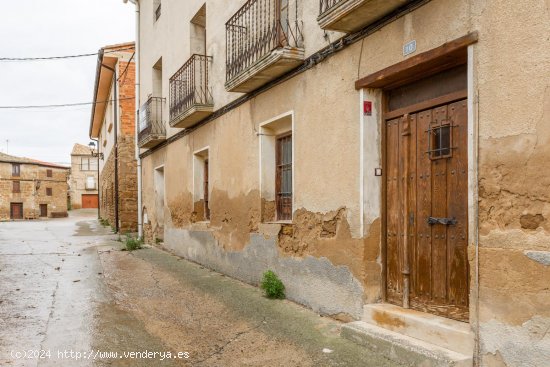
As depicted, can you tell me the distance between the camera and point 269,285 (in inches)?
233

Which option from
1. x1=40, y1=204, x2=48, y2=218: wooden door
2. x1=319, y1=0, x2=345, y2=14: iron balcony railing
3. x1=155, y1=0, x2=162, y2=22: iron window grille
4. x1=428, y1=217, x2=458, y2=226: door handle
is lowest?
x1=40, y1=204, x2=48, y2=218: wooden door

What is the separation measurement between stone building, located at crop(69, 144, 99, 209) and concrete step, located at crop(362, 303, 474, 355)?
5261cm

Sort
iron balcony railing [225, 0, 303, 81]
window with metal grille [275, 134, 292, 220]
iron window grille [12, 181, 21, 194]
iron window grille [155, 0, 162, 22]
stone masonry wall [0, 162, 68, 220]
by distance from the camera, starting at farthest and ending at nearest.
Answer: iron window grille [12, 181, 21, 194]
stone masonry wall [0, 162, 68, 220]
iron window grille [155, 0, 162, 22]
window with metal grille [275, 134, 292, 220]
iron balcony railing [225, 0, 303, 81]

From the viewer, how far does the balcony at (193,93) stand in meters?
8.41

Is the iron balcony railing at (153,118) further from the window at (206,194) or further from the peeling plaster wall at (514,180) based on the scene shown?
the peeling plaster wall at (514,180)

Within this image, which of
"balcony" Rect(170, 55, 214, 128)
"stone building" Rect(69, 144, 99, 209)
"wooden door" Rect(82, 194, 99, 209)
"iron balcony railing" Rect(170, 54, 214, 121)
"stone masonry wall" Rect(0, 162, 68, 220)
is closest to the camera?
"balcony" Rect(170, 55, 214, 128)

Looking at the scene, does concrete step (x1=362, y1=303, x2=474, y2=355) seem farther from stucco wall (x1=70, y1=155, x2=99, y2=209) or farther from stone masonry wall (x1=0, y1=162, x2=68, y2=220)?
stucco wall (x1=70, y1=155, x2=99, y2=209)

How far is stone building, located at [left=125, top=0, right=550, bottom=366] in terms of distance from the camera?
308cm

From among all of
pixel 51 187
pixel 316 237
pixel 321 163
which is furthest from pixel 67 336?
pixel 51 187

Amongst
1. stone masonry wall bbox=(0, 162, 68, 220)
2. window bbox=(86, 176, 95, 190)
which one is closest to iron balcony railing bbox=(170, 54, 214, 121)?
stone masonry wall bbox=(0, 162, 68, 220)

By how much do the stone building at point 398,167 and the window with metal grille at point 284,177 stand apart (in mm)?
27

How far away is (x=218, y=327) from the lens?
501 cm

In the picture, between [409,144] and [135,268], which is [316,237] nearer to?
[409,144]

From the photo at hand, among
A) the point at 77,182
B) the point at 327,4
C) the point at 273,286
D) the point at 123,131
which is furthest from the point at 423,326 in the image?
the point at 77,182
